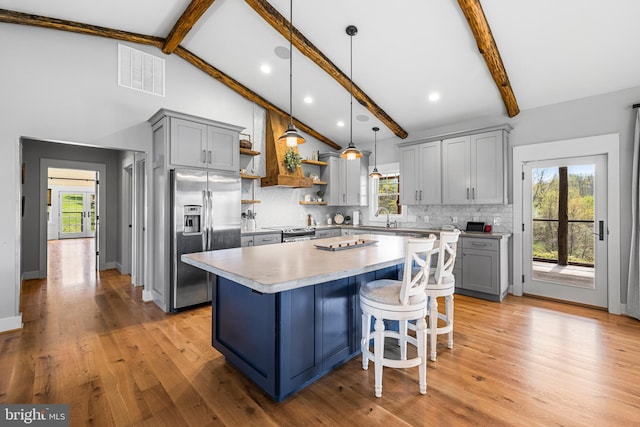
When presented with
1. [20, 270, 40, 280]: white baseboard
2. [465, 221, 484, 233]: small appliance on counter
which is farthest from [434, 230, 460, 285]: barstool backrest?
[20, 270, 40, 280]: white baseboard

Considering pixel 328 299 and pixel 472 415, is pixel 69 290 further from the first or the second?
pixel 472 415

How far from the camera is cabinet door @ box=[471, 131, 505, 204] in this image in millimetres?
4406

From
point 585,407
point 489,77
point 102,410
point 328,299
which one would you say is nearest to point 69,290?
point 102,410

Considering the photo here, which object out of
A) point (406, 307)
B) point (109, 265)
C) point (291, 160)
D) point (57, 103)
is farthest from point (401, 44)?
point (109, 265)

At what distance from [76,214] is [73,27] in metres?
11.6

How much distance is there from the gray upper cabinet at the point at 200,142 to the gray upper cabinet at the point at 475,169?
340 centimetres

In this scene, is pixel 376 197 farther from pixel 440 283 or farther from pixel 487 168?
pixel 440 283

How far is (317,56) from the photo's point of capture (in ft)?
13.3

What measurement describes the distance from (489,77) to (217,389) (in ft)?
15.1

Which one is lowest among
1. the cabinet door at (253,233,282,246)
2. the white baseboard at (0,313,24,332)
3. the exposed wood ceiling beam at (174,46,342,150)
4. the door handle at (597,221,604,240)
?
the white baseboard at (0,313,24,332)

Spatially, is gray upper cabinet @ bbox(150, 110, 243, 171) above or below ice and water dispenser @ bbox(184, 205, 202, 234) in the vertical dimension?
above

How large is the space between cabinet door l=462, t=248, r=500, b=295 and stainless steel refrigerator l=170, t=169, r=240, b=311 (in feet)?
11.2

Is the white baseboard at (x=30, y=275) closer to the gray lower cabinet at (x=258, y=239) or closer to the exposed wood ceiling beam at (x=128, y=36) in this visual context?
the gray lower cabinet at (x=258, y=239)

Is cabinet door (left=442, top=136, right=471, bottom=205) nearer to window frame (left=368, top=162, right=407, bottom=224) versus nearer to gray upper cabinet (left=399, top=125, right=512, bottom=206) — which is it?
gray upper cabinet (left=399, top=125, right=512, bottom=206)
